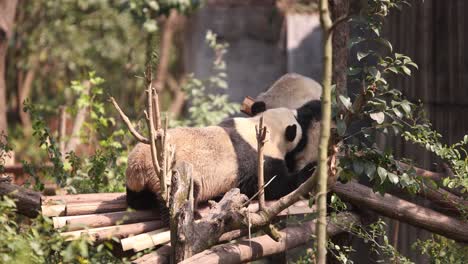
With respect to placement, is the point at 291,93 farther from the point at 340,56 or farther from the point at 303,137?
the point at 340,56

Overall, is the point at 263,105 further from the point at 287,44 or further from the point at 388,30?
the point at 287,44

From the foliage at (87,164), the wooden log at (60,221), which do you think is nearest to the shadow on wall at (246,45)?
the foliage at (87,164)

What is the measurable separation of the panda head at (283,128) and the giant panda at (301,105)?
0.26 feet

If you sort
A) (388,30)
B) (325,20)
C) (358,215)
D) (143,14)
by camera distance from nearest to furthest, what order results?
(325,20)
(358,215)
(388,30)
(143,14)

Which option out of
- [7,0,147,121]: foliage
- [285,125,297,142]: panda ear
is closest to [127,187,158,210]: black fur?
[285,125,297,142]: panda ear

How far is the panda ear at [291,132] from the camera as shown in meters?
6.25

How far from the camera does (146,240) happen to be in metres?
4.80

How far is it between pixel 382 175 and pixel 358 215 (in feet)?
3.38

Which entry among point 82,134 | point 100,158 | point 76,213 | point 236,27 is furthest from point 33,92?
point 76,213

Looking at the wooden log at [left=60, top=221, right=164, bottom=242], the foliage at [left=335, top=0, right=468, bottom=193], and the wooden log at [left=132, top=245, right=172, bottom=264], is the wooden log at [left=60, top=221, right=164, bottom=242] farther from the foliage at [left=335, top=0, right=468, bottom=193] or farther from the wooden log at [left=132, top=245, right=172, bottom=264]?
the foliage at [left=335, top=0, right=468, bottom=193]

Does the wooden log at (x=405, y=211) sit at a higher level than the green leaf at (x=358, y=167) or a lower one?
lower

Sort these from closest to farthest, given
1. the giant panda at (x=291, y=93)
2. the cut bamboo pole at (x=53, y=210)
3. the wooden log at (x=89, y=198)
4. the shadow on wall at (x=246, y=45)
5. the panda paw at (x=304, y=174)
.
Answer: the cut bamboo pole at (x=53, y=210), the wooden log at (x=89, y=198), the panda paw at (x=304, y=174), the giant panda at (x=291, y=93), the shadow on wall at (x=246, y=45)

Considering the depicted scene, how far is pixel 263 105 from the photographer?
264 inches

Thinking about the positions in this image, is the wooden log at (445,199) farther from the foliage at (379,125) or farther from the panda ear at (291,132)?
the panda ear at (291,132)
